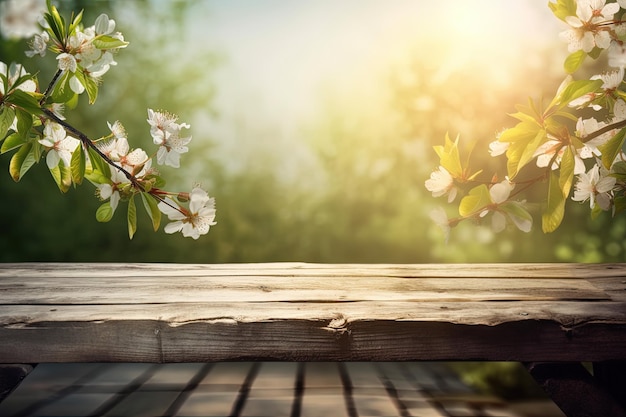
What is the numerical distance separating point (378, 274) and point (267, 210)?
2.28 metres

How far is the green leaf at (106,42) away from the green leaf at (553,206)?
658 mm

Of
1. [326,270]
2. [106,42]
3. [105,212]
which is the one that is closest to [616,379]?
[326,270]

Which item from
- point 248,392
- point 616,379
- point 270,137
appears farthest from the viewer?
point 270,137

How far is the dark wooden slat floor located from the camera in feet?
6.60

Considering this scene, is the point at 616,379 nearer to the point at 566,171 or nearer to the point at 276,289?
the point at 566,171

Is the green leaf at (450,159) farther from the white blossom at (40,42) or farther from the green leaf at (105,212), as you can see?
the white blossom at (40,42)

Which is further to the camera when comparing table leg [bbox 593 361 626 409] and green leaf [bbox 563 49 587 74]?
table leg [bbox 593 361 626 409]

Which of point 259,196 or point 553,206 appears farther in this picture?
point 259,196

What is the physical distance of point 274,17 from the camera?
348cm

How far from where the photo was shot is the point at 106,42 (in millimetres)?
935

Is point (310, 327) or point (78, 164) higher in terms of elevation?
point (78, 164)

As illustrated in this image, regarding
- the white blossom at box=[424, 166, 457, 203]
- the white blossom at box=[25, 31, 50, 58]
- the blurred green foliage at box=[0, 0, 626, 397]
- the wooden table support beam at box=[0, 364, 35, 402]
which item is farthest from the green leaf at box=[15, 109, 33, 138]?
the blurred green foliage at box=[0, 0, 626, 397]

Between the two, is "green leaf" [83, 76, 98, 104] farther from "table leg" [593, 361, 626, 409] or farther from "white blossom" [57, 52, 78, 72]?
"table leg" [593, 361, 626, 409]

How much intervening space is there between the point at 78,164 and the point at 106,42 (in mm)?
182
